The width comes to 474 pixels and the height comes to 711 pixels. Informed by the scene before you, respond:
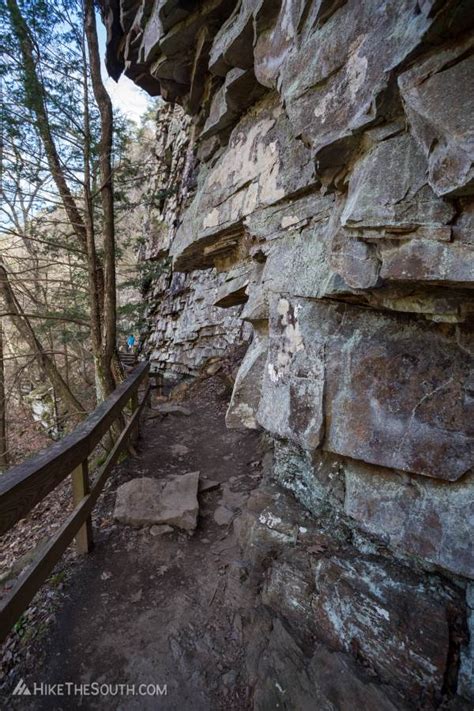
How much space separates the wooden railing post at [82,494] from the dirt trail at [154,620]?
0.12 metres

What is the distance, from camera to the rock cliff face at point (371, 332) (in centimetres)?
153

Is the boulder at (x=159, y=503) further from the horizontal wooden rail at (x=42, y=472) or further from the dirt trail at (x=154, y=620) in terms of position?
the horizontal wooden rail at (x=42, y=472)

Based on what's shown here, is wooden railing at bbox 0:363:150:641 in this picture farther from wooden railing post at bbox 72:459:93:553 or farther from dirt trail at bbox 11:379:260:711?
dirt trail at bbox 11:379:260:711

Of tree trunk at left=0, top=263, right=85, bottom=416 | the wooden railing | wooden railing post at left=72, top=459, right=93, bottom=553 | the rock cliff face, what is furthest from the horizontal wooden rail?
tree trunk at left=0, top=263, right=85, bottom=416

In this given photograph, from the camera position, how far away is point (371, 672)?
5.89 feet

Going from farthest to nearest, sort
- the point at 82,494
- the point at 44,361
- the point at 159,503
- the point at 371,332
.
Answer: the point at 44,361 < the point at 159,503 < the point at 82,494 < the point at 371,332

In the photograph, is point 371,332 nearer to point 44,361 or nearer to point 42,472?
point 42,472

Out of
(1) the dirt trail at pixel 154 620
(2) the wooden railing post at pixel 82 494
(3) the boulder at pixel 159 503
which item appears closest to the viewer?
(1) the dirt trail at pixel 154 620

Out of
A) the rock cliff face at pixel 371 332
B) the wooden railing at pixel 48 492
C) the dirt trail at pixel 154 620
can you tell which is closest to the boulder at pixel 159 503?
the dirt trail at pixel 154 620

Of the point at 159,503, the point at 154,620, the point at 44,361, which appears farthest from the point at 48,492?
the point at 44,361

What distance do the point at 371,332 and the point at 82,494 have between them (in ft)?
9.20

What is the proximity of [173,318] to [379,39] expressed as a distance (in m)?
10.9

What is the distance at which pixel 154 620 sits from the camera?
8.05ft

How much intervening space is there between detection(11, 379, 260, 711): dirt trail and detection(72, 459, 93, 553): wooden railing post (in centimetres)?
12
